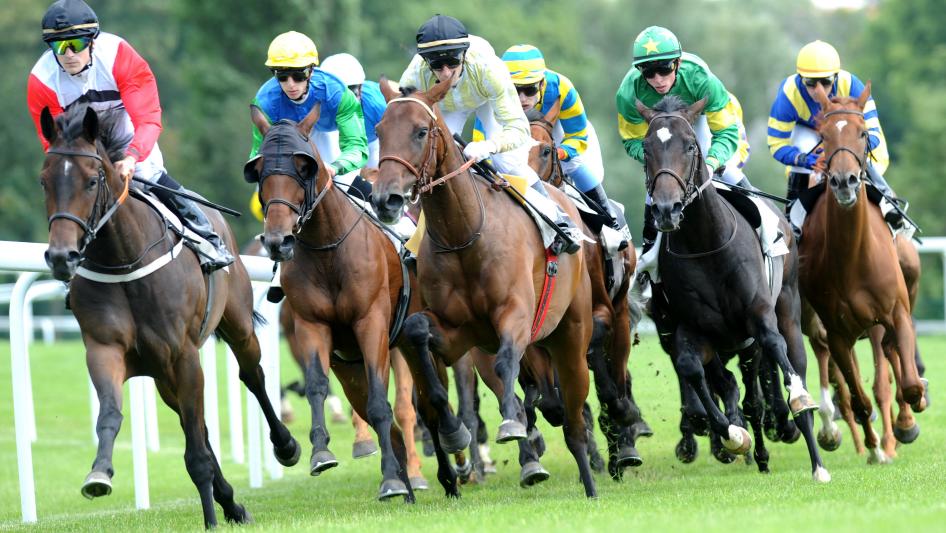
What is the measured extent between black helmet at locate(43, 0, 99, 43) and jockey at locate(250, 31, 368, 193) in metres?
1.59

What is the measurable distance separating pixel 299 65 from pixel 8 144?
33.1 m

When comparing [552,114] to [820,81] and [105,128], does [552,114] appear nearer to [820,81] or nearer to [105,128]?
[820,81]

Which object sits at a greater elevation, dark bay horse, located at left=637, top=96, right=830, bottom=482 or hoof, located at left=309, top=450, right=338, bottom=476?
dark bay horse, located at left=637, top=96, right=830, bottom=482

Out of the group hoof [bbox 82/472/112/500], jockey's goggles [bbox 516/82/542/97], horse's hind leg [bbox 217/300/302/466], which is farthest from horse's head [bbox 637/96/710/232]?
hoof [bbox 82/472/112/500]

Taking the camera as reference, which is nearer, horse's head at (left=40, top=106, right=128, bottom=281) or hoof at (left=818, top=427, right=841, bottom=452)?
horse's head at (left=40, top=106, right=128, bottom=281)

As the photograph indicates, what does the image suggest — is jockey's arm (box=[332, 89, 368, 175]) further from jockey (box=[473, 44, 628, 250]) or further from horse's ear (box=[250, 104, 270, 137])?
jockey (box=[473, 44, 628, 250])

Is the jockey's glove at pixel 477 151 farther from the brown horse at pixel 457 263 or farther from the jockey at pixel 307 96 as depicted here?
the jockey at pixel 307 96

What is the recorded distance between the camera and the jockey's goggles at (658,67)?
8.54m

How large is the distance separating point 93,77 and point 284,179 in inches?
42.6

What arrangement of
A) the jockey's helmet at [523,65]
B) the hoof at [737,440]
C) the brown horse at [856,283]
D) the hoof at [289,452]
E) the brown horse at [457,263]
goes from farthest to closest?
the jockey's helmet at [523,65]
the brown horse at [856,283]
the hoof at [289,452]
the hoof at [737,440]
the brown horse at [457,263]

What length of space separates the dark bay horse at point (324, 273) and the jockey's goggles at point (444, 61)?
2.26 ft

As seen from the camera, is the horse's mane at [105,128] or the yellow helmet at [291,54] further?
the yellow helmet at [291,54]

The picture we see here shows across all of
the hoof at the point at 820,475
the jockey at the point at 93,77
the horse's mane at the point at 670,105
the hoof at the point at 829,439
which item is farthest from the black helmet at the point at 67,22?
the hoof at the point at 829,439

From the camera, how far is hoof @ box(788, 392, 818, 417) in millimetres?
8102
